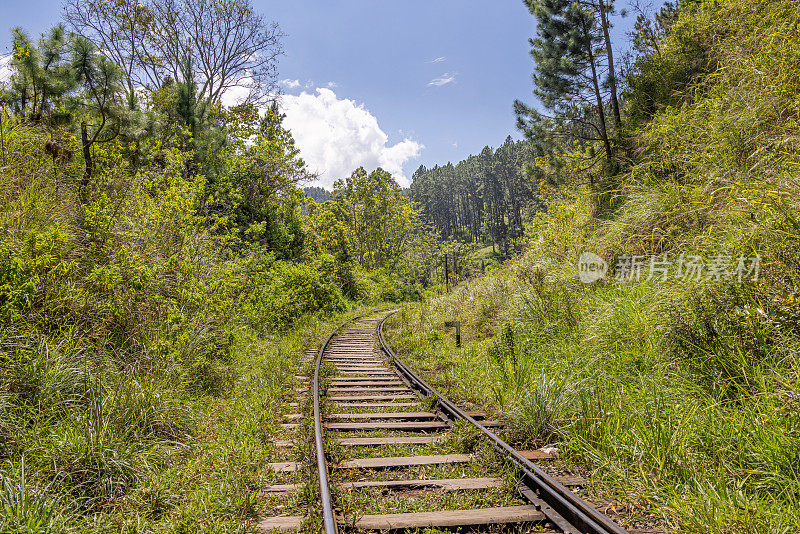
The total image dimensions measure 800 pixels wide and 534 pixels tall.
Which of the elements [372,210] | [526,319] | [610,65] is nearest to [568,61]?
[610,65]

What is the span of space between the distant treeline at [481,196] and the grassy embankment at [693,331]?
68.7 m

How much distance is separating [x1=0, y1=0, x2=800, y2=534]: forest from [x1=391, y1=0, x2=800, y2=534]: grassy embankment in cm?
3

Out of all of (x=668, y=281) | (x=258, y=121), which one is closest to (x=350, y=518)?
(x=668, y=281)

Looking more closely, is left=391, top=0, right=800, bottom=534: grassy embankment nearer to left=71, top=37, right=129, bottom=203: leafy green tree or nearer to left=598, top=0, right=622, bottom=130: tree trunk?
left=598, top=0, right=622, bottom=130: tree trunk

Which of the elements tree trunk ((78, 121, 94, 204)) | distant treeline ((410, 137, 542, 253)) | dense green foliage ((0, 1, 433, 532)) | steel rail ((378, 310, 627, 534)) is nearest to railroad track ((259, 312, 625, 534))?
steel rail ((378, 310, 627, 534))

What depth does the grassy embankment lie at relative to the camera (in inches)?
118

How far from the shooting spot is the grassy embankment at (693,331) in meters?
2.99

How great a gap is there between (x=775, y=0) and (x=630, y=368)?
25.4ft

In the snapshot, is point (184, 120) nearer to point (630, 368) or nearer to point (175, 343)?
point (175, 343)

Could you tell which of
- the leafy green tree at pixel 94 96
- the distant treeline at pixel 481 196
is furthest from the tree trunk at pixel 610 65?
the distant treeline at pixel 481 196

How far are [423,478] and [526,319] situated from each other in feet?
16.2

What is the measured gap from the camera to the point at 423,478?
12.0 ft

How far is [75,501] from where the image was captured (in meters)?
2.99

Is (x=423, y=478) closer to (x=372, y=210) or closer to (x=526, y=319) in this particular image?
(x=526, y=319)
